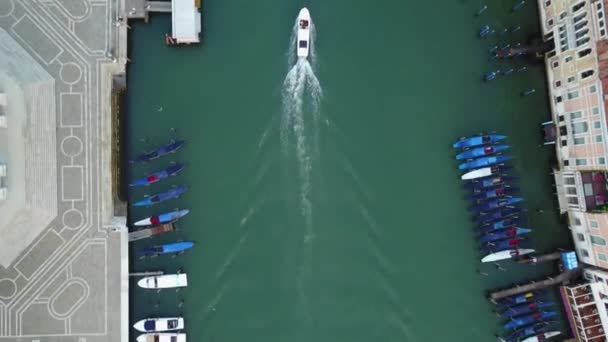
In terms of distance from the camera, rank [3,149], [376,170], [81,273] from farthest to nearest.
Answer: [376,170]
[81,273]
[3,149]

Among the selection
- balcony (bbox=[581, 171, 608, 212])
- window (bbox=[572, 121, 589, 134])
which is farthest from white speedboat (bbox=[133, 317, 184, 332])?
window (bbox=[572, 121, 589, 134])

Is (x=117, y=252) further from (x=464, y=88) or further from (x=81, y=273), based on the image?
(x=464, y=88)

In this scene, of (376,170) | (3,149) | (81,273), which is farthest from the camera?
(376,170)

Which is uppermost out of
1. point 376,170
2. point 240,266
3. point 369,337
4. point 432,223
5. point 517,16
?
point 517,16

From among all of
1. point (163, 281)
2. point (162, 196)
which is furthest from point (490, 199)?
point (163, 281)

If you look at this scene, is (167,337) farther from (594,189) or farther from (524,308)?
(594,189)

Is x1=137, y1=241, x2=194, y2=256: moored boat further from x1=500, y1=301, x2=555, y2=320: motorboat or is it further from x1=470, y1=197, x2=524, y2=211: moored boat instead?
x1=500, y1=301, x2=555, y2=320: motorboat

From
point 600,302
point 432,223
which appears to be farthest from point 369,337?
A: point 600,302

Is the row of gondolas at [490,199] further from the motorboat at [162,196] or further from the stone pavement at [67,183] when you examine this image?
the stone pavement at [67,183]
